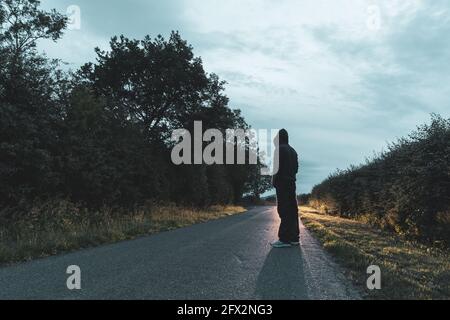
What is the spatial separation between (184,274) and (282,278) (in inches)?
55.0

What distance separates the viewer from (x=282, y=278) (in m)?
6.77

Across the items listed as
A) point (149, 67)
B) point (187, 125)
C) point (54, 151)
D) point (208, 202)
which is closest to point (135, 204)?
point (54, 151)

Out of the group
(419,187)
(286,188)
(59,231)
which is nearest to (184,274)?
(286,188)

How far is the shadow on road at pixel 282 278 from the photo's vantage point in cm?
573

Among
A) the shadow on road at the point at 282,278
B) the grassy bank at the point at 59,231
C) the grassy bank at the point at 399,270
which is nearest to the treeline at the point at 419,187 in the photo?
the grassy bank at the point at 399,270

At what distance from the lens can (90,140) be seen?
59.6 feet

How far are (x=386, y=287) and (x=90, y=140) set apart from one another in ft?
46.3

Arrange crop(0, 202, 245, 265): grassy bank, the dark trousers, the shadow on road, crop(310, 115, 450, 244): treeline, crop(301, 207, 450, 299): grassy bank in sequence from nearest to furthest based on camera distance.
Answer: the shadow on road → crop(301, 207, 450, 299): grassy bank → crop(0, 202, 245, 265): grassy bank → the dark trousers → crop(310, 115, 450, 244): treeline

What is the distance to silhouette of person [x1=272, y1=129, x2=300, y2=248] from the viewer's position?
10.4 meters

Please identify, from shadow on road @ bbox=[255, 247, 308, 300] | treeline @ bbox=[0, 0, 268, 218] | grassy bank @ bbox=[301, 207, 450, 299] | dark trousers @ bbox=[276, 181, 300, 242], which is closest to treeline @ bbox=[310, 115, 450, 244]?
grassy bank @ bbox=[301, 207, 450, 299]

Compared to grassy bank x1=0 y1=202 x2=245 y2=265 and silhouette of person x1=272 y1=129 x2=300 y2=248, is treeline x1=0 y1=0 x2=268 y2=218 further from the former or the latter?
silhouette of person x1=272 y1=129 x2=300 y2=248

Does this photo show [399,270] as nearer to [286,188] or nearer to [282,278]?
[282,278]

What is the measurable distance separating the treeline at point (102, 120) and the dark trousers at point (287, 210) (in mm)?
7025
